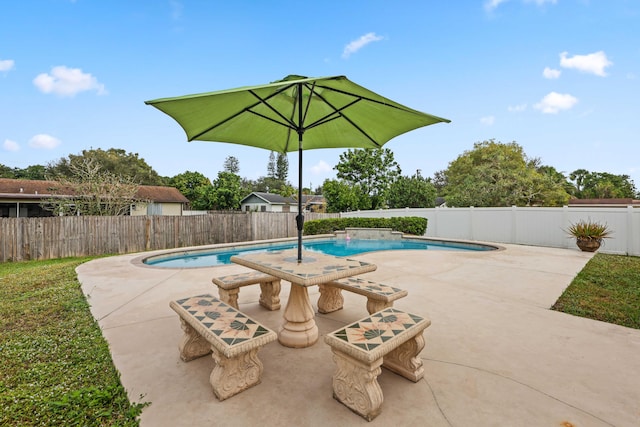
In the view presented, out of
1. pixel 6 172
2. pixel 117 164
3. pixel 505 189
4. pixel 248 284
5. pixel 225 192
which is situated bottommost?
pixel 248 284

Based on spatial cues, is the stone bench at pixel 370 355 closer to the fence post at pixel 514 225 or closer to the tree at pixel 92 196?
the fence post at pixel 514 225

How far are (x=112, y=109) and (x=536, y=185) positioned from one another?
82.0ft

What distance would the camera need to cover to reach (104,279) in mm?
5199

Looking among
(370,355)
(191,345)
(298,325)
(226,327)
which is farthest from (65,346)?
(370,355)

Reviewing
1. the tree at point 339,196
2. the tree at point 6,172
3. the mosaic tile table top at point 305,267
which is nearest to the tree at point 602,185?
the tree at point 339,196

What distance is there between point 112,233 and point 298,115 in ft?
30.4

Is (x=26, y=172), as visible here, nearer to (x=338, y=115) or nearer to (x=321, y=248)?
(x=321, y=248)

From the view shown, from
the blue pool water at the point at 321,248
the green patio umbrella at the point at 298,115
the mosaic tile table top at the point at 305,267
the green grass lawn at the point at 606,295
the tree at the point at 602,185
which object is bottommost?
the blue pool water at the point at 321,248

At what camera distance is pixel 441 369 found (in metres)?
2.19

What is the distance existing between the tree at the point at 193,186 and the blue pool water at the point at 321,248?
69.6ft

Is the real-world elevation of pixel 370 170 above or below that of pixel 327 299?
above

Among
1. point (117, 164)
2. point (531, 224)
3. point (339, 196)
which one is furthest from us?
point (117, 164)

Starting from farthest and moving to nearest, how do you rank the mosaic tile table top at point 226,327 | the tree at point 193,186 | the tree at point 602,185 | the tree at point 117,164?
the tree at point 602,185, the tree at point 193,186, the tree at point 117,164, the mosaic tile table top at point 226,327

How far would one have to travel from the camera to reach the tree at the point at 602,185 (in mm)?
35469
